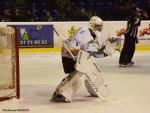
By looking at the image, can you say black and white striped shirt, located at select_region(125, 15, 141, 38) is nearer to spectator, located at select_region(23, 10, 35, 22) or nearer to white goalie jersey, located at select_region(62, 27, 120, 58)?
white goalie jersey, located at select_region(62, 27, 120, 58)

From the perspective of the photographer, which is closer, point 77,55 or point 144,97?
point 77,55

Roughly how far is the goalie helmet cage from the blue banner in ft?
25.5

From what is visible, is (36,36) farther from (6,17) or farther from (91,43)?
(91,43)

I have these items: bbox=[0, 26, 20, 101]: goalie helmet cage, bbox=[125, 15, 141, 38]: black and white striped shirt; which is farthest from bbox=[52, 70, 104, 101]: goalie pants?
bbox=[125, 15, 141, 38]: black and white striped shirt

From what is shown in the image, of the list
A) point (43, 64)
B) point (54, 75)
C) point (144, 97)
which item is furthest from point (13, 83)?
point (43, 64)

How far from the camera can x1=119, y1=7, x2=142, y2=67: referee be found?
13.1 metres

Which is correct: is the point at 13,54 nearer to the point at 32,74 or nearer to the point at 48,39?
the point at 32,74

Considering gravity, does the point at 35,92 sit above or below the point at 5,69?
below

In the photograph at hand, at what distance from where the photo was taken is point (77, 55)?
8250 mm

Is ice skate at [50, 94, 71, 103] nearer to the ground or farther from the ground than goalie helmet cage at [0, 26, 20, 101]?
nearer to the ground

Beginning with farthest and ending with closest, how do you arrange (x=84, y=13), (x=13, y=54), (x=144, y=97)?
(x=84, y=13), (x=144, y=97), (x=13, y=54)

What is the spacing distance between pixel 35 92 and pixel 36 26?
6961 millimetres

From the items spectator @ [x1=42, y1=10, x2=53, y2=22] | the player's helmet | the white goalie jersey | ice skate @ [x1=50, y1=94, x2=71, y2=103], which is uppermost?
the player's helmet

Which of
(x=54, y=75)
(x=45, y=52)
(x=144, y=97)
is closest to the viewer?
(x=144, y=97)
